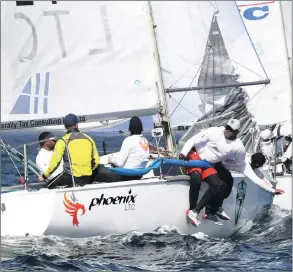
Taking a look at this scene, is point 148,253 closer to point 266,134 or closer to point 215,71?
point 215,71

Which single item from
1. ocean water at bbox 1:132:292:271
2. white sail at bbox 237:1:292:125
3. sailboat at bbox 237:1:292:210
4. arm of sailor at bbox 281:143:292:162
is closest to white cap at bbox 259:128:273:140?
sailboat at bbox 237:1:292:210

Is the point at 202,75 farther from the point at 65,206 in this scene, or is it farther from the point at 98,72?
the point at 65,206

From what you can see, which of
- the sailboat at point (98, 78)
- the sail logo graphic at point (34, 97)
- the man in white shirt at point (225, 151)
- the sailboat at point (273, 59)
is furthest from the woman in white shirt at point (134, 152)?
the sailboat at point (273, 59)

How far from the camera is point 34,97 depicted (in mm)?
11227

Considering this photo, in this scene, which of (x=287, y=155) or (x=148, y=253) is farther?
(x=287, y=155)

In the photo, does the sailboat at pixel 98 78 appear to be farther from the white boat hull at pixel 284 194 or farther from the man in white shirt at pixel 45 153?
the white boat hull at pixel 284 194

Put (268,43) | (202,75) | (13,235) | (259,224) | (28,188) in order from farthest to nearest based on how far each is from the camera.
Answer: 1. (268,43)
2. (202,75)
3. (259,224)
4. (28,188)
5. (13,235)

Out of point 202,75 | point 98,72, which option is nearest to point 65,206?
point 98,72

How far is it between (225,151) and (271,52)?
17.1 ft

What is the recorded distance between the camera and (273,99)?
15641 millimetres

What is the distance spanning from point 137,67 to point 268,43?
4197 millimetres

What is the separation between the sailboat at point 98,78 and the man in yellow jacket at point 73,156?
1.80 ft

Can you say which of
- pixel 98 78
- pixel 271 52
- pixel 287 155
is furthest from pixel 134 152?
pixel 271 52

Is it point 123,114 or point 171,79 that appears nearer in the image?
point 123,114
